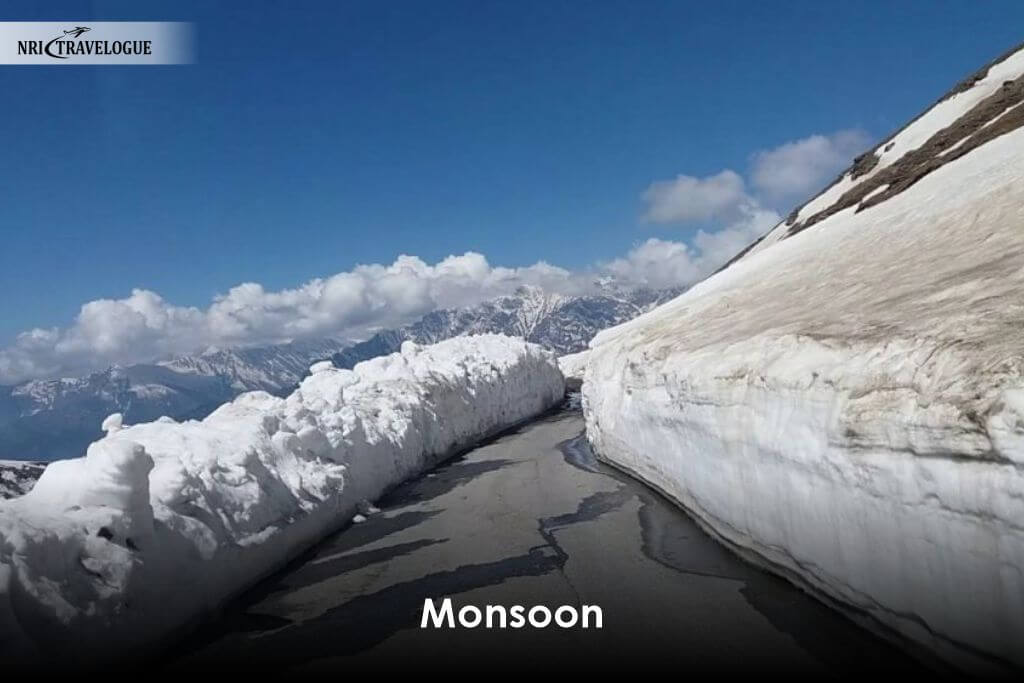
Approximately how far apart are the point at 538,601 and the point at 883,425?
450 cm

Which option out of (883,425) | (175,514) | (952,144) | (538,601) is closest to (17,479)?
(175,514)

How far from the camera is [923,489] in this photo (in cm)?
592

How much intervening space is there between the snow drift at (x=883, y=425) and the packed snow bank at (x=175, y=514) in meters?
6.59

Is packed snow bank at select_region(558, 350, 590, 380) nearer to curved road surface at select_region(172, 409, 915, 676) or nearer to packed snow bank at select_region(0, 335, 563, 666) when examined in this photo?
packed snow bank at select_region(0, 335, 563, 666)

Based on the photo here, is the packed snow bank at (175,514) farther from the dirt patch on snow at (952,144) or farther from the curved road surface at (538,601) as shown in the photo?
the dirt patch on snow at (952,144)

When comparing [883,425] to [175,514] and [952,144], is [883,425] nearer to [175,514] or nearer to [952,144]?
[175,514]

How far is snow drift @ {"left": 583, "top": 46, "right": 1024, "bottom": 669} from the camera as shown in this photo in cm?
534

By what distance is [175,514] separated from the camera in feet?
29.9

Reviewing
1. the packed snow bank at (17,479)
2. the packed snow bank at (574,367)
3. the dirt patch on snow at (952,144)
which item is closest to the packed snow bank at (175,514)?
the packed snow bank at (17,479)

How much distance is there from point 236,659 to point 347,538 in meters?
5.33

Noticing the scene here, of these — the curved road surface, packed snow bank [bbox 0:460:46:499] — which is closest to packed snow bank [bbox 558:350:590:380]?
packed snow bank [bbox 0:460:46:499]

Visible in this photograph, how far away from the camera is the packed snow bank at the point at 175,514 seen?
6691 mm

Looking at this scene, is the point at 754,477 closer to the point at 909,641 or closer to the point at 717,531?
the point at 717,531

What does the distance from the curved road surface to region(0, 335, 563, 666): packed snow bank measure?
0.55 meters
